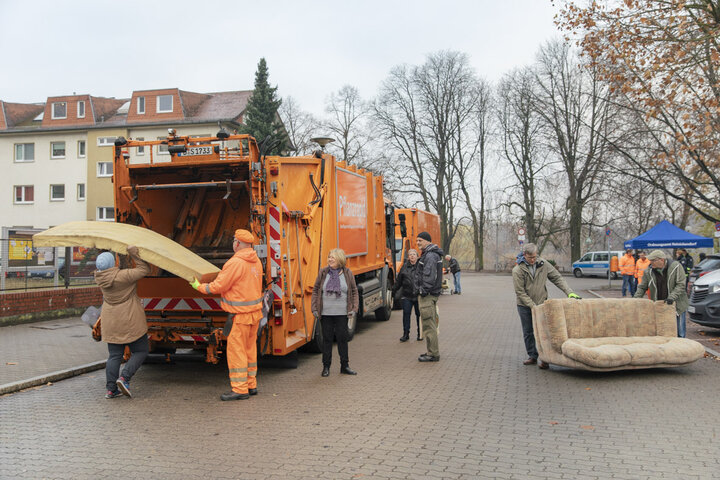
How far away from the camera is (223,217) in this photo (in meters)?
8.80

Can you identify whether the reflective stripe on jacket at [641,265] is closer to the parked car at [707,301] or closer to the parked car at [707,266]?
the parked car at [707,266]

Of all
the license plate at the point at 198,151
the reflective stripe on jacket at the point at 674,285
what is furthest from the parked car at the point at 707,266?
the license plate at the point at 198,151

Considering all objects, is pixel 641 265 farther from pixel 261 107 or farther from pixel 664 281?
pixel 261 107

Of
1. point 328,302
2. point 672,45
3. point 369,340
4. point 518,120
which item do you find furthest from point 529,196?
point 328,302

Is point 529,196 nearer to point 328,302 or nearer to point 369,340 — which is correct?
point 369,340

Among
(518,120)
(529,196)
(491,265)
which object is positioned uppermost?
(518,120)

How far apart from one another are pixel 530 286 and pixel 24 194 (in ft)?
132

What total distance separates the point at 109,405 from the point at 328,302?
2836mm

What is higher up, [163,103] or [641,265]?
[163,103]

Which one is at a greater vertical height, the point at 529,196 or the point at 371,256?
the point at 529,196

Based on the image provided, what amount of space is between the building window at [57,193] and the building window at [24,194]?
4.48 feet

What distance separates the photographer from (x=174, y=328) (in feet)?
24.8

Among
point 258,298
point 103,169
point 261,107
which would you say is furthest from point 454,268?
point 103,169

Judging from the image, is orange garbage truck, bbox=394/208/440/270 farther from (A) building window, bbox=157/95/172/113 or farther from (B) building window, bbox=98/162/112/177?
(B) building window, bbox=98/162/112/177
